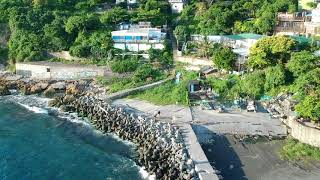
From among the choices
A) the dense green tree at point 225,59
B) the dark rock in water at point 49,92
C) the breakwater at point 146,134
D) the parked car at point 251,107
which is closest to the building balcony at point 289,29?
the dense green tree at point 225,59

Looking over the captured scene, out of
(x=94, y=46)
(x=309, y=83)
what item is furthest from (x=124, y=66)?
(x=309, y=83)

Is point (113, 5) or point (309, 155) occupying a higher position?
point (113, 5)

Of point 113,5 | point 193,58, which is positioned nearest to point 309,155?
point 193,58

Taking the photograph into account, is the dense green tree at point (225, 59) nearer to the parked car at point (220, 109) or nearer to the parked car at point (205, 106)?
the parked car at point (205, 106)

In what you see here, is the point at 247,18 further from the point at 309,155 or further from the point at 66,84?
the point at 309,155

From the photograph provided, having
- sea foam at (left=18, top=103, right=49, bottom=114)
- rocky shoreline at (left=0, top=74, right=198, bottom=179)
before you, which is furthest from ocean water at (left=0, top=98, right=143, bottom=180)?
rocky shoreline at (left=0, top=74, right=198, bottom=179)

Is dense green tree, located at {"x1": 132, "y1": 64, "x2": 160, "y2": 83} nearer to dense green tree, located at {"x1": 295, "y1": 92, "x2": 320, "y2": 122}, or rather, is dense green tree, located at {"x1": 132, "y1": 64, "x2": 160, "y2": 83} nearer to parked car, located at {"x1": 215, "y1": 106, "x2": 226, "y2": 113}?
parked car, located at {"x1": 215, "y1": 106, "x2": 226, "y2": 113}
